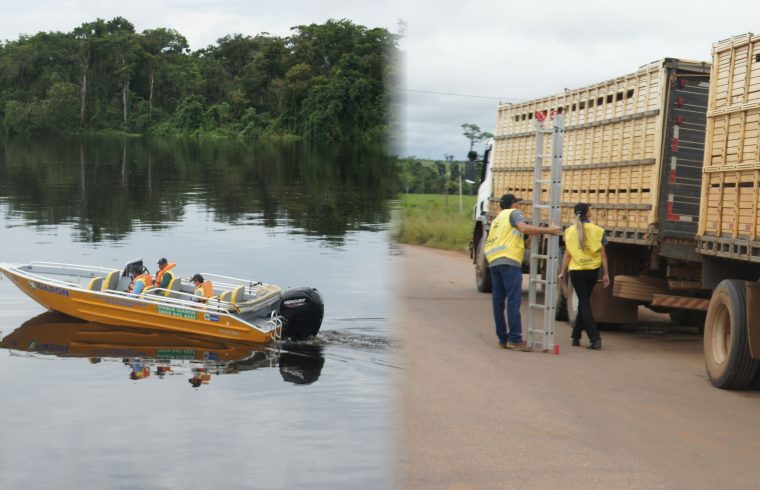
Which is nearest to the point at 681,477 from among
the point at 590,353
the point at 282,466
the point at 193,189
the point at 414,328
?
the point at 282,466

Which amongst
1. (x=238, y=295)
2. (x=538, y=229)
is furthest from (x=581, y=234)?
(x=238, y=295)

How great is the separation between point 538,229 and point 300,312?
721 cm

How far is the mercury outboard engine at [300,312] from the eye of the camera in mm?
18547

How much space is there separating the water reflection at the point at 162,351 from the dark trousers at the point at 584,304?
13.7ft

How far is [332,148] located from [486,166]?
61.2m

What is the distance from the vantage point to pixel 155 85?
126062 mm

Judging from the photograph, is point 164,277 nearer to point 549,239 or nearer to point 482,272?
point 482,272

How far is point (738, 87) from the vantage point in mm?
11141

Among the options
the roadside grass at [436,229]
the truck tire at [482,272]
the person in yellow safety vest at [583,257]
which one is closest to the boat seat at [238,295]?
the truck tire at [482,272]

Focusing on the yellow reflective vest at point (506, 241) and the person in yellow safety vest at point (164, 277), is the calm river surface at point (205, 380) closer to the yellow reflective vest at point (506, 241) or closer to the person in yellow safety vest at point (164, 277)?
→ the person in yellow safety vest at point (164, 277)

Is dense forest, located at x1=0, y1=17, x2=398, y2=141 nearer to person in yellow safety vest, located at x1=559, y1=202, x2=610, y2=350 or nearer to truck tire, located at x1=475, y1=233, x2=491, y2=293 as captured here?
truck tire, located at x1=475, y1=233, x2=491, y2=293

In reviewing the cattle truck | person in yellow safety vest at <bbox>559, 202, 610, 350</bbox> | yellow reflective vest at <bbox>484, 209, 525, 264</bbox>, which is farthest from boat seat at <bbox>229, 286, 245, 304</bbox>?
yellow reflective vest at <bbox>484, 209, 525, 264</bbox>

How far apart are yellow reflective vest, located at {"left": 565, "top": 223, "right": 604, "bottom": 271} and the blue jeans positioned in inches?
47.8

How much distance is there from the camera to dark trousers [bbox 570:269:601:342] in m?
13.6
